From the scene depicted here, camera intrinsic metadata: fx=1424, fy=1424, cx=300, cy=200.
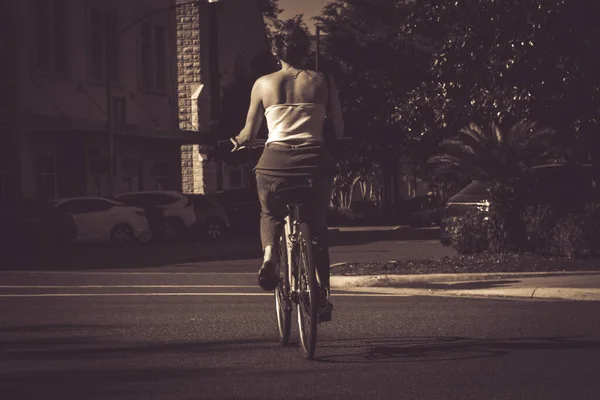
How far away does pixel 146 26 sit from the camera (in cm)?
5094

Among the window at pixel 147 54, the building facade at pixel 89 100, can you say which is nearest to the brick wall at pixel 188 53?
the building facade at pixel 89 100

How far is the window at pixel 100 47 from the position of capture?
46438 mm

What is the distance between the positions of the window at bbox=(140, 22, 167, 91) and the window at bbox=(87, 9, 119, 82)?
2.34 meters

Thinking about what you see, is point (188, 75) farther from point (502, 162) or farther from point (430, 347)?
point (430, 347)

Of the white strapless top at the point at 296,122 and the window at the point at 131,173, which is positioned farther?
the window at the point at 131,173

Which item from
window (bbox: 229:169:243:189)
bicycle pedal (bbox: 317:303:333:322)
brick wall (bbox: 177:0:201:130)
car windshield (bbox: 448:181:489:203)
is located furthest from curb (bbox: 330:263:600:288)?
window (bbox: 229:169:243:189)

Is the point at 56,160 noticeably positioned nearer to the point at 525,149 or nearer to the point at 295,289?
the point at 525,149

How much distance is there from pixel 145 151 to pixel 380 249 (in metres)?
21.0

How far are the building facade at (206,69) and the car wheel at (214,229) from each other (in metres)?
14.4

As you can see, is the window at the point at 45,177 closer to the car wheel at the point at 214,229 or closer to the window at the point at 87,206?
the car wheel at the point at 214,229

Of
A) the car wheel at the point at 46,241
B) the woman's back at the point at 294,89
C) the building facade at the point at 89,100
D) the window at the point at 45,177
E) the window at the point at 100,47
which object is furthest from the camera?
the window at the point at 100,47

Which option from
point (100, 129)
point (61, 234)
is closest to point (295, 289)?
point (61, 234)

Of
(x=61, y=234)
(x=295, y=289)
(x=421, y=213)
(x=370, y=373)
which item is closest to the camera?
(x=370, y=373)

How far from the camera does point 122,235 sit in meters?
35.6
